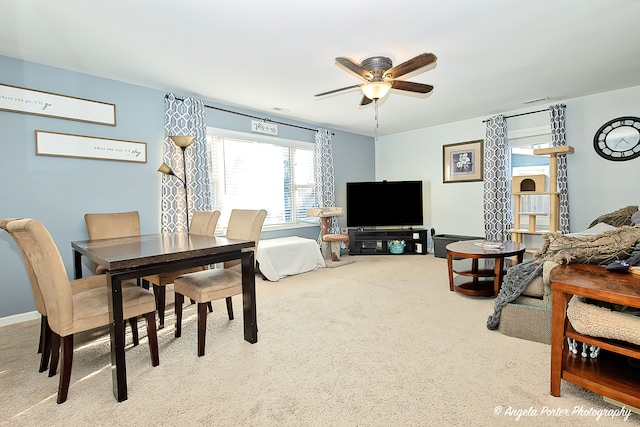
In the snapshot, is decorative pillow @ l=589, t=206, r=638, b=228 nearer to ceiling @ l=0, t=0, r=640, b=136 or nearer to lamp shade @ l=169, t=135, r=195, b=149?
ceiling @ l=0, t=0, r=640, b=136

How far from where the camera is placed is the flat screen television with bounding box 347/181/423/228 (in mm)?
6027

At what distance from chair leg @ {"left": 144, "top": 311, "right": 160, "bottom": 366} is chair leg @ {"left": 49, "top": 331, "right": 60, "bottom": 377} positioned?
1.64ft

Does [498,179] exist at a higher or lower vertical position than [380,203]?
higher

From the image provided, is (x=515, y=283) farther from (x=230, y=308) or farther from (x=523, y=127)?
(x=523, y=127)

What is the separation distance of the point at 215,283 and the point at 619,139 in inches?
205

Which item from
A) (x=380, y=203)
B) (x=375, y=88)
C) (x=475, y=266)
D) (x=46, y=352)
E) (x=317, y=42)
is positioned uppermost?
(x=317, y=42)

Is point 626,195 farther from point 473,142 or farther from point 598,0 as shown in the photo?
point 598,0

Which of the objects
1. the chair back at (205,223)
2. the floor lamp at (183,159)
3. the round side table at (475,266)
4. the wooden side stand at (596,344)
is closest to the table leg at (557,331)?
the wooden side stand at (596,344)

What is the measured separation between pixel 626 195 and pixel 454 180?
90.3 inches

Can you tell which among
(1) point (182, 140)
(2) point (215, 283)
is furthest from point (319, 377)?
(1) point (182, 140)

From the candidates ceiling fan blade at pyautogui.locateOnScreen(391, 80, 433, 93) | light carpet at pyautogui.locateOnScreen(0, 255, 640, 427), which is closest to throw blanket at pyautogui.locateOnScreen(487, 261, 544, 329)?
light carpet at pyautogui.locateOnScreen(0, 255, 640, 427)

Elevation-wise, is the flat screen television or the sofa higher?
the flat screen television

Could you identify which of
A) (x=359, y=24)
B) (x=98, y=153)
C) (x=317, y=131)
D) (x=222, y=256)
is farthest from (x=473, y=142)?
(x=98, y=153)

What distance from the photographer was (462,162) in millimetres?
5703
